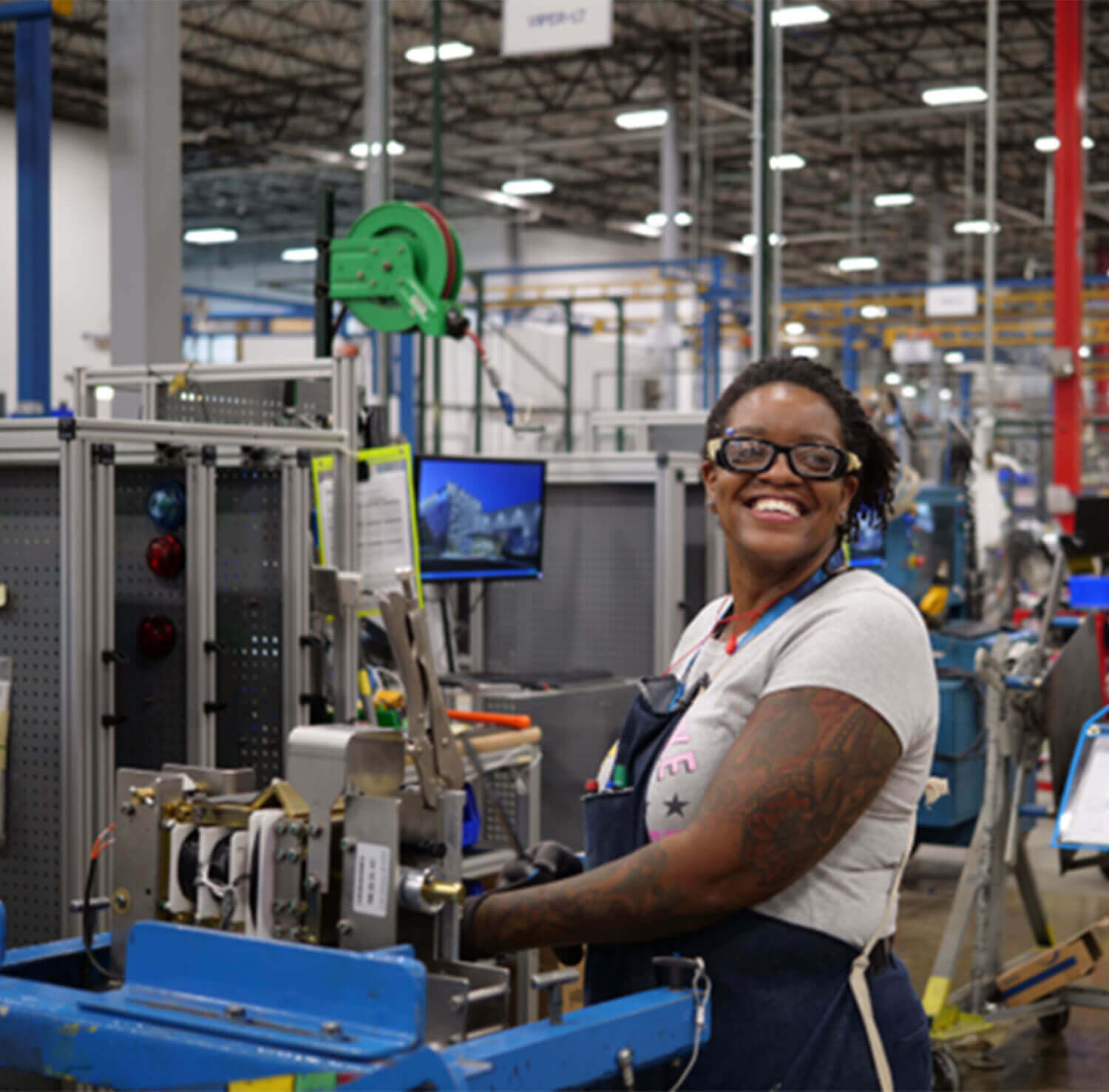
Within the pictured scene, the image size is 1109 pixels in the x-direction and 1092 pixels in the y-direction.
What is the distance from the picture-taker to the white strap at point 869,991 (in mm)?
1611

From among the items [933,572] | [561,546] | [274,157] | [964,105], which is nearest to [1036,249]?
[964,105]

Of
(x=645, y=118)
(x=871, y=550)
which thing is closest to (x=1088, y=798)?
(x=871, y=550)

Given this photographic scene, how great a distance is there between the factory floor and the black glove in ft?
9.19

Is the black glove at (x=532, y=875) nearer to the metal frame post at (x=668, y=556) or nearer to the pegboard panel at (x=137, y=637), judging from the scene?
the pegboard panel at (x=137, y=637)

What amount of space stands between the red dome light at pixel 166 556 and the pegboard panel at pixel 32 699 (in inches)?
11.6

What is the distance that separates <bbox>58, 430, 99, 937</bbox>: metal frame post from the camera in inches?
122

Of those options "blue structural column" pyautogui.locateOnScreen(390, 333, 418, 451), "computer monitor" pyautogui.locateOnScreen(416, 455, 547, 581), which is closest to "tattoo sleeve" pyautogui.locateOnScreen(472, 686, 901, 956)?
"computer monitor" pyautogui.locateOnScreen(416, 455, 547, 581)

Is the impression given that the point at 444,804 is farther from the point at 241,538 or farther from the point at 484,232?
the point at 484,232

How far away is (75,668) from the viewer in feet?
10.2

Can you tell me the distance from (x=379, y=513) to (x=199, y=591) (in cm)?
53

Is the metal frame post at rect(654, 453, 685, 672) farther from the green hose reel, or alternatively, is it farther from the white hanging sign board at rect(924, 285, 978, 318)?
the white hanging sign board at rect(924, 285, 978, 318)

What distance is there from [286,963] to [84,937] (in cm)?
52

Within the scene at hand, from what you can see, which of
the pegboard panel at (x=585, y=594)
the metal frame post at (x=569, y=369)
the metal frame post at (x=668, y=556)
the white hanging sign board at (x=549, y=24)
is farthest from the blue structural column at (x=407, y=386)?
the metal frame post at (x=668, y=556)

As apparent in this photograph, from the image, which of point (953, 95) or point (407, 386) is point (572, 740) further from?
point (953, 95)
